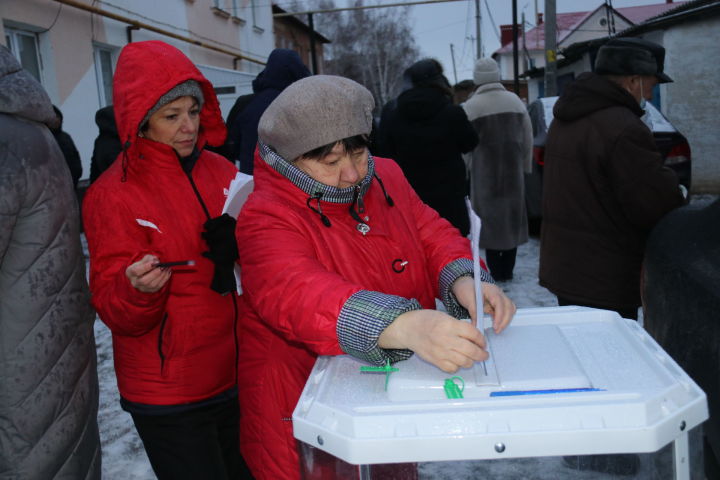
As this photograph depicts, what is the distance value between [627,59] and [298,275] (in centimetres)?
199

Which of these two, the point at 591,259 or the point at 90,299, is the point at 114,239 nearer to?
the point at 90,299

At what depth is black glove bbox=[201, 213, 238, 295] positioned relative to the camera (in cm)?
192

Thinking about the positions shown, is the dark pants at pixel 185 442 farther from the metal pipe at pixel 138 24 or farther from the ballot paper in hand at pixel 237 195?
the metal pipe at pixel 138 24

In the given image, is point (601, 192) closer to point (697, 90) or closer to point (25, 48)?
point (25, 48)

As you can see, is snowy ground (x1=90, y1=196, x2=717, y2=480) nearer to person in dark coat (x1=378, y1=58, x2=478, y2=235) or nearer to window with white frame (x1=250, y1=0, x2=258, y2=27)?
person in dark coat (x1=378, y1=58, x2=478, y2=235)

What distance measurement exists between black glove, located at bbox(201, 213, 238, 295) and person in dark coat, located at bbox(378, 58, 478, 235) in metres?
2.99

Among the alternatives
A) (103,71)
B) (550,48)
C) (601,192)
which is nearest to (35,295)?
(601,192)

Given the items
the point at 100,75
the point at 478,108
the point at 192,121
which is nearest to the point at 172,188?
the point at 192,121

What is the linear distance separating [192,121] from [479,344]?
4.18 feet

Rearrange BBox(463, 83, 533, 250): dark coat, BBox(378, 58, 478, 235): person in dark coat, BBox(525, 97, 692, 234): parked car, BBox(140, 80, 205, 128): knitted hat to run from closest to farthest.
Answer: BBox(140, 80, 205, 128): knitted hat
BBox(378, 58, 478, 235): person in dark coat
BBox(463, 83, 533, 250): dark coat
BBox(525, 97, 692, 234): parked car

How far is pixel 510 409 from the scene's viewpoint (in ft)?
3.43

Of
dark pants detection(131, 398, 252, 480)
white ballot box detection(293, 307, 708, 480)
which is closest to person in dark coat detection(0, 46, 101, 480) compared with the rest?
dark pants detection(131, 398, 252, 480)

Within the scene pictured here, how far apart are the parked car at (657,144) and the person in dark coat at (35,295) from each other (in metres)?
4.69

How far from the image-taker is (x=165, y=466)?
80.4 inches
